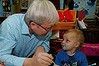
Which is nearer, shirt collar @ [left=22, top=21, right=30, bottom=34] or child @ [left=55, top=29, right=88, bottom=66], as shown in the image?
shirt collar @ [left=22, top=21, right=30, bottom=34]

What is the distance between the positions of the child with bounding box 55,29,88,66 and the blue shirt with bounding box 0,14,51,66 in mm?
549

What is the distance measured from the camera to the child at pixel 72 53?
7.32 ft

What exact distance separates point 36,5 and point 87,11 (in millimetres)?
1722

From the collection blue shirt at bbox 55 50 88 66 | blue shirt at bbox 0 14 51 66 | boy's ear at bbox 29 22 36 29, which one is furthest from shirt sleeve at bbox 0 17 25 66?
blue shirt at bbox 55 50 88 66

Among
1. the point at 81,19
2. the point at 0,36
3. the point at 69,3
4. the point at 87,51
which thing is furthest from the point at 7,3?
the point at 0,36

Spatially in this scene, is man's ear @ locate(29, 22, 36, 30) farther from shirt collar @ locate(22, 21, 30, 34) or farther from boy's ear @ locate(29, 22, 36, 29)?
shirt collar @ locate(22, 21, 30, 34)

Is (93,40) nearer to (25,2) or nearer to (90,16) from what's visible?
(90,16)

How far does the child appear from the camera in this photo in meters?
2.23

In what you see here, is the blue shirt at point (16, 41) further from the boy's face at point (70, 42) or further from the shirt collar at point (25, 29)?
the boy's face at point (70, 42)

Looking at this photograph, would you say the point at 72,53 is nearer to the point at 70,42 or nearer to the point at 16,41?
the point at 70,42

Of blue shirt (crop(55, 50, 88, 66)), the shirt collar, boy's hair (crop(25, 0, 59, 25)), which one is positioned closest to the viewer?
boy's hair (crop(25, 0, 59, 25))

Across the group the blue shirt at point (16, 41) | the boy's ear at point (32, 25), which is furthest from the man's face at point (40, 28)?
the blue shirt at point (16, 41)

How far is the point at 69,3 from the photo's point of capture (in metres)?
2.94

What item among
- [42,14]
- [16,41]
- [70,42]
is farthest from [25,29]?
[70,42]
